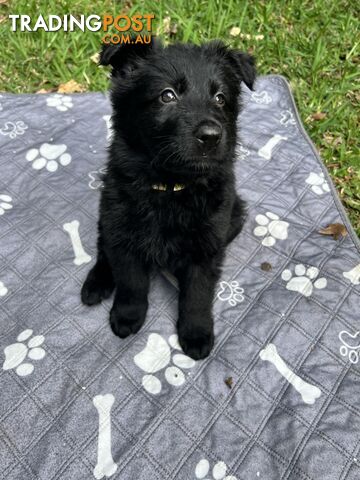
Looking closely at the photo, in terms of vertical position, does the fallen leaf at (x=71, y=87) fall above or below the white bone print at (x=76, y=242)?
above

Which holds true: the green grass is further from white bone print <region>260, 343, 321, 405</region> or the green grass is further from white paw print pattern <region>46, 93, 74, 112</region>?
white bone print <region>260, 343, 321, 405</region>

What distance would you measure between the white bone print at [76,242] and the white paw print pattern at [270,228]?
1018 millimetres

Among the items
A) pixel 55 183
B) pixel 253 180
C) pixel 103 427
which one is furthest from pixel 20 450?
pixel 253 180

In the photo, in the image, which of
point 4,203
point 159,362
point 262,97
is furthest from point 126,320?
point 262,97

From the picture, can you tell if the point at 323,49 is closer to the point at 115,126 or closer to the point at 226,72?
the point at 226,72

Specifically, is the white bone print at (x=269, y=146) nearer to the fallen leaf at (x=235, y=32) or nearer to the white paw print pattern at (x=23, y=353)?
the fallen leaf at (x=235, y=32)

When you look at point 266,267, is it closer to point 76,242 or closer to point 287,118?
point 76,242

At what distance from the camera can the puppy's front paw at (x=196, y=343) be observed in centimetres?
212

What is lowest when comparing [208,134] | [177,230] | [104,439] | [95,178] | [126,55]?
[104,439]

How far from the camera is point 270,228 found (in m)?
2.74

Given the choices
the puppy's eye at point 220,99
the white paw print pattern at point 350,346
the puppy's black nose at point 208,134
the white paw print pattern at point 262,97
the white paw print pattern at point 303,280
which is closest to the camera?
the puppy's black nose at point 208,134

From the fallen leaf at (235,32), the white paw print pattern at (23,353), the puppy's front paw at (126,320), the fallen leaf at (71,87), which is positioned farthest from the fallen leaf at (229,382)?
the fallen leaf at (235,32)

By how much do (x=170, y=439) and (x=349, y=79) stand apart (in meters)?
3.17

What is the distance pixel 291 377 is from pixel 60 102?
8.22 feet
